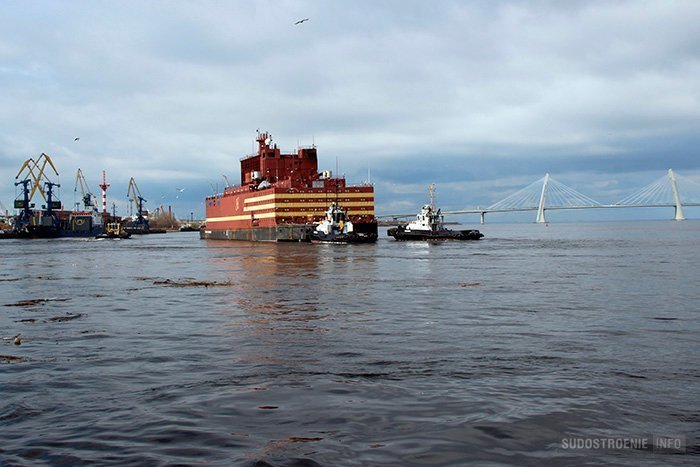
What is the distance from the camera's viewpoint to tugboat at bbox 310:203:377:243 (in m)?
87.2

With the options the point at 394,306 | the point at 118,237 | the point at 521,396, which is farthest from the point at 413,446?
the point at 118,237

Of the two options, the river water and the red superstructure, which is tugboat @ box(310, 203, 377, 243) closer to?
the red superstructure

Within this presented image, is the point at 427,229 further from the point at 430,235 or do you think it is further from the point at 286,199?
the point at 286,199

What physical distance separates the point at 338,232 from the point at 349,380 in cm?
7865

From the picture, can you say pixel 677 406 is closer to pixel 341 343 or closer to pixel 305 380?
pixel 305 380

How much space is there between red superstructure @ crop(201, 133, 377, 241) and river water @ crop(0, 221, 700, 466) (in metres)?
73.0

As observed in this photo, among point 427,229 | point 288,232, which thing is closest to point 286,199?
point 288,232

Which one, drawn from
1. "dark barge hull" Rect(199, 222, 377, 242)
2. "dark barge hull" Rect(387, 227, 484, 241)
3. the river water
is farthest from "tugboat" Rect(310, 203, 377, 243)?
the river water

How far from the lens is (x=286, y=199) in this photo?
10188 cm

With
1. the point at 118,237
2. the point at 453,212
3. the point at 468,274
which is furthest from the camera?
the point at 453,212

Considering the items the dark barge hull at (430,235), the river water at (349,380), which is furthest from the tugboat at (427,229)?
the river water at (349,380)

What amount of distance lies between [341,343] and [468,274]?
22.8 meters

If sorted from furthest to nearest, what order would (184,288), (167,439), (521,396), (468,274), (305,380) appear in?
1. (468,274)
2. (184,288)
3. (305,380)
4. (521,396)
5. (167,439)

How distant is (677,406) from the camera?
366 inches
